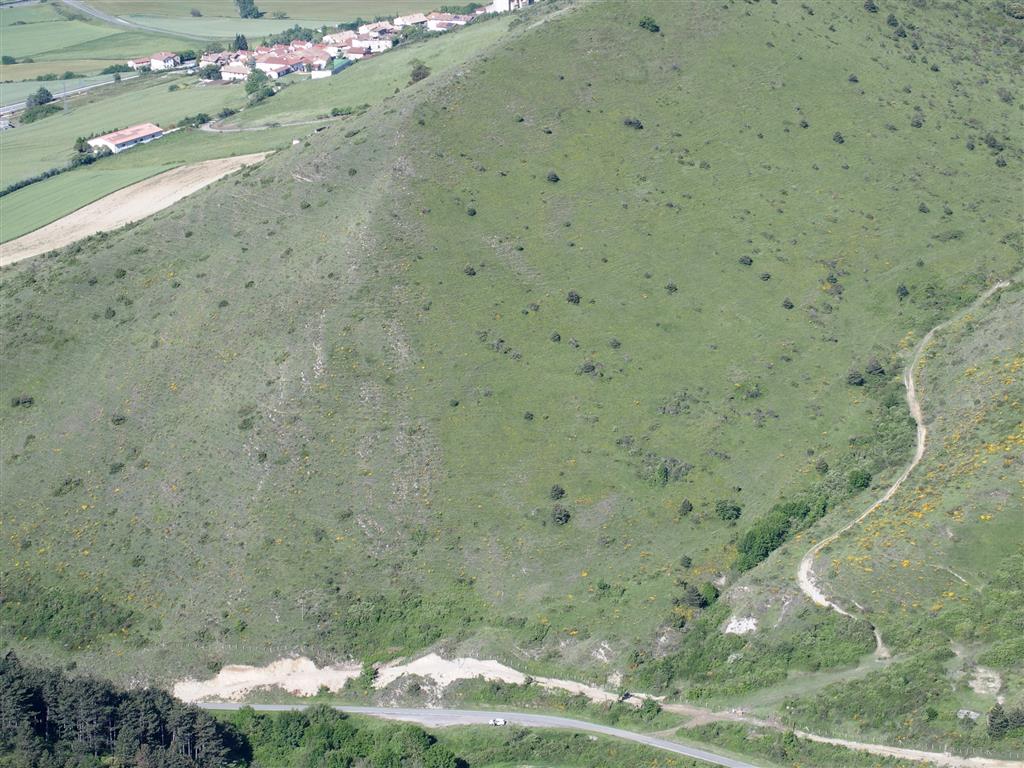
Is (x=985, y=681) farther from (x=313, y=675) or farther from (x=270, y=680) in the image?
(x=270, y=680)

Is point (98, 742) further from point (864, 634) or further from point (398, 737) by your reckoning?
point (864, 634)

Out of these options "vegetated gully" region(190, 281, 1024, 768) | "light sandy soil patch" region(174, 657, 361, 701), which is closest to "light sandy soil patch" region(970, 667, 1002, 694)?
"vegetated gully" region(190, 281, 1024, 768)

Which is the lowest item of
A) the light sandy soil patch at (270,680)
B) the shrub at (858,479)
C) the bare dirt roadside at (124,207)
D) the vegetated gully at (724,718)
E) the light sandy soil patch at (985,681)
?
the light sandy soil patch at (270,680)

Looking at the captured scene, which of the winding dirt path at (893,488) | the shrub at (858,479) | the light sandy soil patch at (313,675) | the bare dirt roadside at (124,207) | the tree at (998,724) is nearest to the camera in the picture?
the tree at (998,724)

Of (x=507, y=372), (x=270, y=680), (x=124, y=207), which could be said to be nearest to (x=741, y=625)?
(x=507, y=372)

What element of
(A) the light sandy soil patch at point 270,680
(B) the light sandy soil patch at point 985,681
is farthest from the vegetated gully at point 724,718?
(B) the light sandy soil patch at point 985,681

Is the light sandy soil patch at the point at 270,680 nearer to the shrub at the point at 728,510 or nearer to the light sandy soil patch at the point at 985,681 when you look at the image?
the shrub at the point at 728,510
